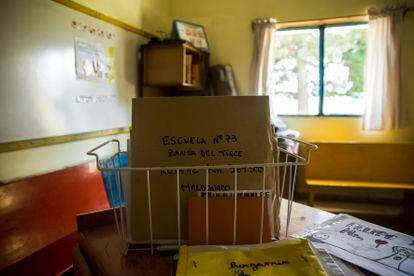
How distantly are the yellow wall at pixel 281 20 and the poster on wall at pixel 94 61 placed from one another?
144 cm

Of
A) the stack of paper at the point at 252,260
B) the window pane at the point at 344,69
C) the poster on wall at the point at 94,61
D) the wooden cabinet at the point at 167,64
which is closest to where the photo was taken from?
the stack of paper at the point at 252,260

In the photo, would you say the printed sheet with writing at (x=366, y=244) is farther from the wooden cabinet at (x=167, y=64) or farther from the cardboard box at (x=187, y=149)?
the wooden cabinet at (x=167, y=64)

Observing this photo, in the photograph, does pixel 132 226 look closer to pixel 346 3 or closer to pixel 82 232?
pixel 82 232

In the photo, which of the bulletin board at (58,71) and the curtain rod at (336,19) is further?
the curtain rod at (336,19)

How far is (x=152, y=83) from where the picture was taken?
275 cm

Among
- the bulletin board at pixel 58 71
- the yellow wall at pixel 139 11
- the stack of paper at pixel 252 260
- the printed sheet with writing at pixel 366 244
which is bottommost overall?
the printed sheet with writing at pixel 366 244

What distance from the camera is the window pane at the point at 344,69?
3.08m

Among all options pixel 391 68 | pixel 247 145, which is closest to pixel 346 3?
pixel 391 68

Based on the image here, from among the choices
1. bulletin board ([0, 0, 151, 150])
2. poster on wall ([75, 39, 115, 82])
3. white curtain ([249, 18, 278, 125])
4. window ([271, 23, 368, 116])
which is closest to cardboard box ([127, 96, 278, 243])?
bulletin board ([0, 0, 151, 150])

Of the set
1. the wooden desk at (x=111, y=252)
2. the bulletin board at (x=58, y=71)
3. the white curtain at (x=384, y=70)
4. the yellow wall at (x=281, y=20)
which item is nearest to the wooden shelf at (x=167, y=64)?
the bulletin board at (x=58, y=71)

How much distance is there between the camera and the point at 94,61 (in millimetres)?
2123

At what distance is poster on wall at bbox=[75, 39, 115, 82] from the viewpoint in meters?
1.98

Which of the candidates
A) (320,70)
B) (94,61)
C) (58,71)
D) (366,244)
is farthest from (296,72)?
(366,244)

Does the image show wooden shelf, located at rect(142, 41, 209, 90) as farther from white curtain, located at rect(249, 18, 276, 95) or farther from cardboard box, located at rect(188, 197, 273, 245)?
cardboard box, located at rect(188, 197, 273, 245)
